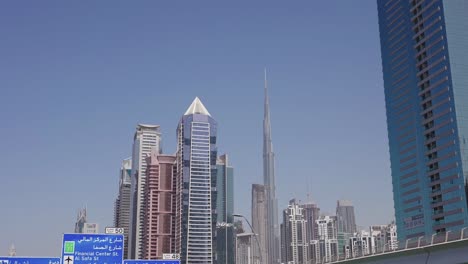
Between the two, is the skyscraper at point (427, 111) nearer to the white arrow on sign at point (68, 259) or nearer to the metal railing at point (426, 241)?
the metal railing at point (426, 241)

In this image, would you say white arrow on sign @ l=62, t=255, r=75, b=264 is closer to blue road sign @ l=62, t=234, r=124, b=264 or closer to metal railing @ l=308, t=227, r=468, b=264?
blue road sign @ l=62, t=234, r=124, b=264

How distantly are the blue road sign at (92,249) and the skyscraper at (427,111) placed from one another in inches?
4590

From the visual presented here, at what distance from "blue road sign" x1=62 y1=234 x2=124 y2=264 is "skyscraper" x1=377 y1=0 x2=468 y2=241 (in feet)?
382

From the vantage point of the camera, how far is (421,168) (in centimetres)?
16350

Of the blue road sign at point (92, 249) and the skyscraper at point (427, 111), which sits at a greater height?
the skyscraper at point (427, 111)

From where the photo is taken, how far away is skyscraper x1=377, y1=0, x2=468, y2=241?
149 metres

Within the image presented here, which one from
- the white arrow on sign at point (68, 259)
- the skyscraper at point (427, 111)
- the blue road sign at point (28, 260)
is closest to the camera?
the white arrow on sign at point (68, 259)

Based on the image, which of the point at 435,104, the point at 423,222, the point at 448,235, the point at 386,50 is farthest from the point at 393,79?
the point at 448,235

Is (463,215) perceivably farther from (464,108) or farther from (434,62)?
(434,62)

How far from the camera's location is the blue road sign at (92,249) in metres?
43.8

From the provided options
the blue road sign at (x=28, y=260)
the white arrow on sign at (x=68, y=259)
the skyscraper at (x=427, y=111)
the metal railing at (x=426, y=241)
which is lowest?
the white arrow on sign at (x=68, y=259)

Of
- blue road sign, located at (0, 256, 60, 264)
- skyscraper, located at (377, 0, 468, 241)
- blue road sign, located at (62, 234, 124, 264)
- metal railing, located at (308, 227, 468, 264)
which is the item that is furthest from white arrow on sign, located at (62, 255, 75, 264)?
skyscraper, located at (377, 0, 468, 241)

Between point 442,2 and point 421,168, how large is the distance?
157 ft

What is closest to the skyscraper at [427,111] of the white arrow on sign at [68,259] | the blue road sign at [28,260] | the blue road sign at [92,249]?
the blue road sign at [28,260]
